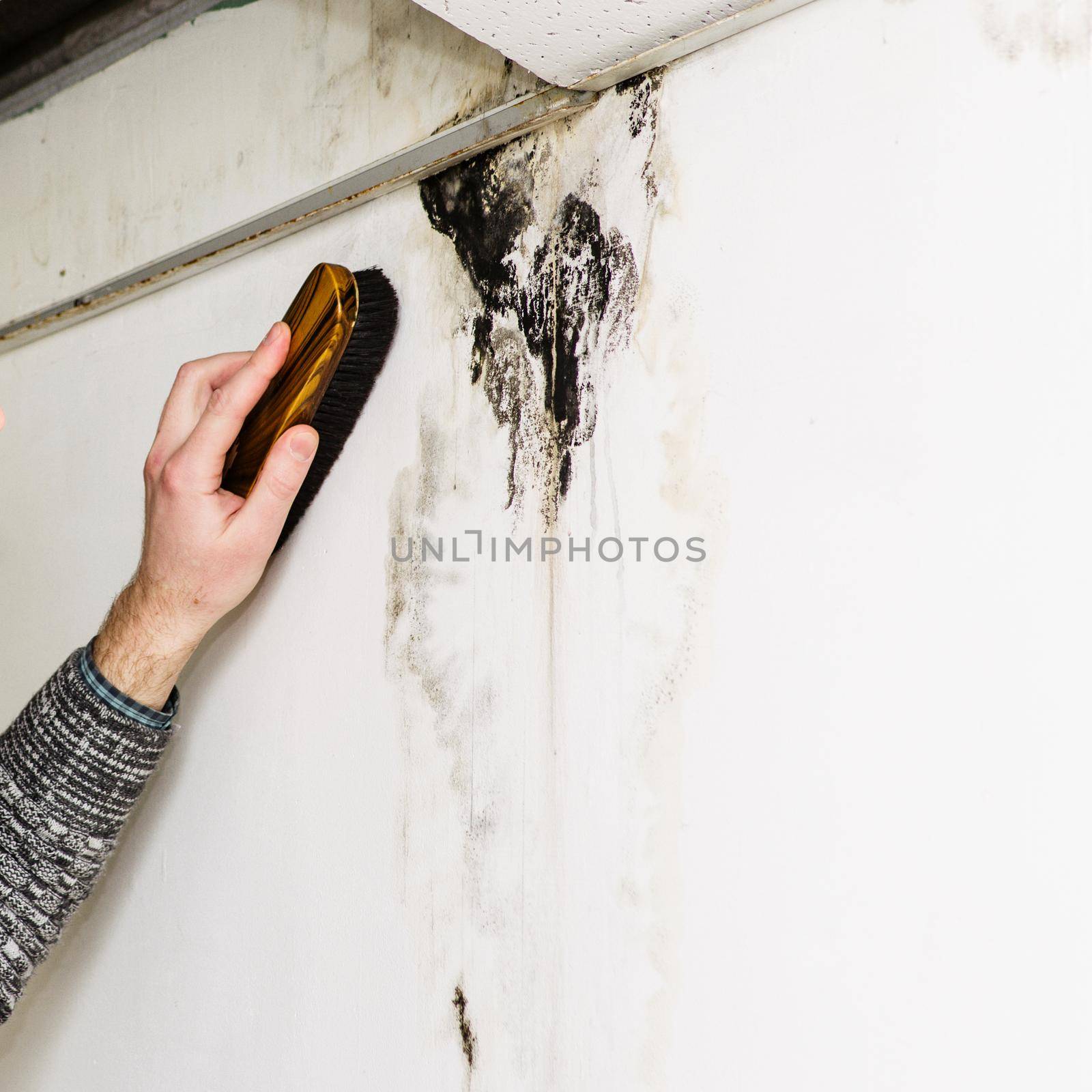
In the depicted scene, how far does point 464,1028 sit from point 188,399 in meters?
0.57

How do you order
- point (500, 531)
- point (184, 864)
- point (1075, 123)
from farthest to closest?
point (184, 864)
point (500, 531)
point (1075, 123)

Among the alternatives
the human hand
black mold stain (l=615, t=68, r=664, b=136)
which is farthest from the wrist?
black mold stain (l=615, t=68, r=664, b=136)

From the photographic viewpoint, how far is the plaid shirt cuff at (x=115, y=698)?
2.85 feet

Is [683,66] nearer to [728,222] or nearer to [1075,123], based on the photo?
[728,222]

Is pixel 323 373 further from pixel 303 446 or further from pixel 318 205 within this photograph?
pixel 318 205

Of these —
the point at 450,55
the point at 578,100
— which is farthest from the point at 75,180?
the point at 578,100

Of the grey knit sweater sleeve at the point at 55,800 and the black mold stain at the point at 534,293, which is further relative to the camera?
the grey knit sweater sleeve at the point at 55,800

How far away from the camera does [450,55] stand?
858 mm

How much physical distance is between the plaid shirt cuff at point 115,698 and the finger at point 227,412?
185mm

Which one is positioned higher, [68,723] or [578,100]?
[578,100]

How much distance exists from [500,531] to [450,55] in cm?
41

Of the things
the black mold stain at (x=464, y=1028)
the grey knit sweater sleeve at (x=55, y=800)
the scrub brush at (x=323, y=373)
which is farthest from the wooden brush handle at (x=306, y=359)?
the black mold stain at (x=464, y=1028)

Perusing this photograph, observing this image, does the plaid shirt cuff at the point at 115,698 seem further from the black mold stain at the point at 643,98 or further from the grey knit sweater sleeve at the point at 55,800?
the black mold stain at the point at 643,98

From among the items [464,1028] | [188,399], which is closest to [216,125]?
[188,399]
